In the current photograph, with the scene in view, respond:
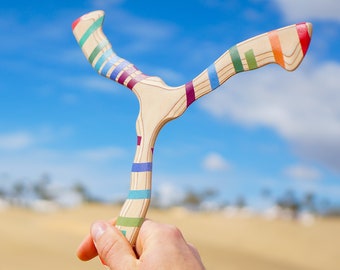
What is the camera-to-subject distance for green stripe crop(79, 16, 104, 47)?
60.8 inches

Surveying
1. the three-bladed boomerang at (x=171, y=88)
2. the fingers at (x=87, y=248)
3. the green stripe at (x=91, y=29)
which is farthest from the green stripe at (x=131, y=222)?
the green stripe at (x=91, y=29)

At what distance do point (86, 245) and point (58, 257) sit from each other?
5.78m

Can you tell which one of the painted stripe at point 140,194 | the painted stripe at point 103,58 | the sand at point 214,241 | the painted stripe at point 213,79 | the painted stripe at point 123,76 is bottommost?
the sand at point 214,241

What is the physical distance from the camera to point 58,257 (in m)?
6.84

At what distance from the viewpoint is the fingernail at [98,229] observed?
1272 mm

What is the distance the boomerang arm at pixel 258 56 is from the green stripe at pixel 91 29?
1.28ft

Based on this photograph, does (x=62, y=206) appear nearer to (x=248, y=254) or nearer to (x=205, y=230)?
(x=205, y=230)

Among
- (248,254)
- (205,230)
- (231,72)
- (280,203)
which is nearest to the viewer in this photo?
(231,72)

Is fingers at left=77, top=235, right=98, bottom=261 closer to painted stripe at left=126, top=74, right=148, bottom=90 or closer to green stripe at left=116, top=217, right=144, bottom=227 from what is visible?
green stripe at left=116, top=217, right=144, bottom=227

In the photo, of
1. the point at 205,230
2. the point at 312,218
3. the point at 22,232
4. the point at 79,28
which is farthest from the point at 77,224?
the point at 79,28

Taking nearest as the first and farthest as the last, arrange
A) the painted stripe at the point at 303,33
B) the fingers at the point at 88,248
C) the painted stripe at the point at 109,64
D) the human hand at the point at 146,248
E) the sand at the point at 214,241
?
the human hand at the point at 146,248 < the painted stripe at the point at 303,33 < the fingers at the point at 88,248 < the painted stripe at the point at 109,64 < the sand at the point at 214,241

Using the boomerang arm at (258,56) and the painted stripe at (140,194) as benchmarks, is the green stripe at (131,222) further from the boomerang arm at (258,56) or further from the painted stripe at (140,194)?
the boomerang arm at (258,56)

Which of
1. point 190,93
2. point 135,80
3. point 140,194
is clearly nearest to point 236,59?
point 190,93

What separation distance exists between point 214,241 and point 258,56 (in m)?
9.87
